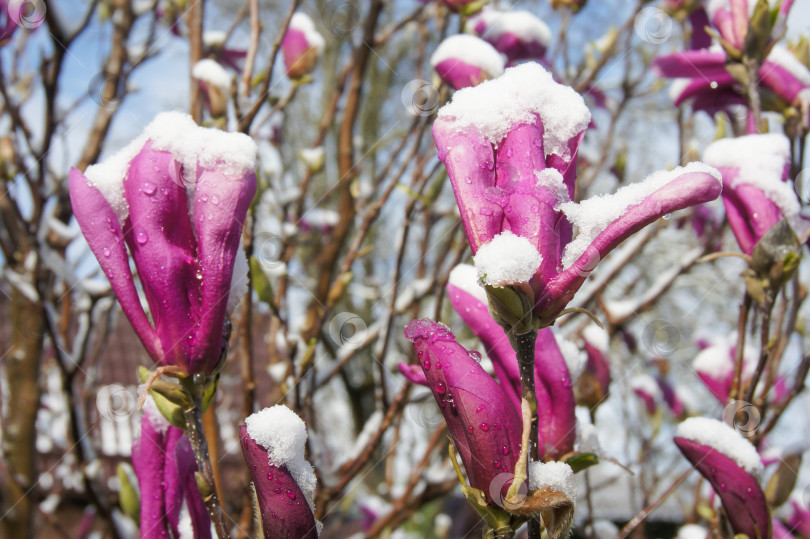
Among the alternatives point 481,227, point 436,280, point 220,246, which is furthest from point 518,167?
point 436,280

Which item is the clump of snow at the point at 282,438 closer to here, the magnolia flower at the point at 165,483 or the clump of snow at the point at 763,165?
the magnolia flower at the point at 165,483

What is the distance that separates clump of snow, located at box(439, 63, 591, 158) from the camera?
0.48m

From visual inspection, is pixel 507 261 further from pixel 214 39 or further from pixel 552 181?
pixel 214 39

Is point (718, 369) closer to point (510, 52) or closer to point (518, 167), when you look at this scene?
point (510, 52)

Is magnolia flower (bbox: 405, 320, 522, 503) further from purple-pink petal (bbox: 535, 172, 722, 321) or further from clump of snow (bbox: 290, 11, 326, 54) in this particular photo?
clump of snow (bbox: 290, 11, 326, 54)

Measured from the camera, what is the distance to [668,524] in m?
5.05

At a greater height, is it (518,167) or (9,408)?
(518,167)

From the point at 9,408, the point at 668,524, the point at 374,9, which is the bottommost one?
the point at 668,524

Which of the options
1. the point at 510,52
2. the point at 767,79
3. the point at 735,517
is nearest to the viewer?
the point at 735,517

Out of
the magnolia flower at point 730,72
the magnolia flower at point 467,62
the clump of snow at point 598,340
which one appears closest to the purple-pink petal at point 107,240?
the magnolia flower at point 467,62

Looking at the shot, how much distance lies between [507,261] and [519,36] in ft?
2.27

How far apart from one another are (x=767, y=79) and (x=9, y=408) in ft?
5.65

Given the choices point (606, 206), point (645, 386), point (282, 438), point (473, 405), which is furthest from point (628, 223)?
point (645, 386)

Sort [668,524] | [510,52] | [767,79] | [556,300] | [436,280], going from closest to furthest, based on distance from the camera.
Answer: [556,300]
[767,79]
[510,52]
[436,280]
[668,524]
